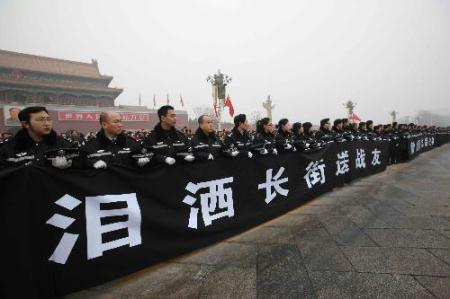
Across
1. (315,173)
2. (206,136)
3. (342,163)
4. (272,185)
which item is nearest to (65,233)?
(206,136)

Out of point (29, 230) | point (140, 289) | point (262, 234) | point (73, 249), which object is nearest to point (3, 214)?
point (29, 230)

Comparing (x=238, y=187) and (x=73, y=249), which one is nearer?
(x=73, y=249)

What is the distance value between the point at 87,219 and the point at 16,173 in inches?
27.3

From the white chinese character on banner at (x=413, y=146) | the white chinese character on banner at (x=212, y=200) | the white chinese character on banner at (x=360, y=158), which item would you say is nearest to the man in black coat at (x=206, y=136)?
the white chinese character on banner at (x=212, y=200)

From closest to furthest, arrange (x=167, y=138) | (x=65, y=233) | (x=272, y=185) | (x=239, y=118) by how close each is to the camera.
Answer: (x=65, y=233) → (x=167, y=138) → (x=272, y=185) → (x=239, y=118)

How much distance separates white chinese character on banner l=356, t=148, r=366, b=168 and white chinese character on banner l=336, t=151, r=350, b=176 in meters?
0.71

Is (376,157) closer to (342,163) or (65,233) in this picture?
(342,163)

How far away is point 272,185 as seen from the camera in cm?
500

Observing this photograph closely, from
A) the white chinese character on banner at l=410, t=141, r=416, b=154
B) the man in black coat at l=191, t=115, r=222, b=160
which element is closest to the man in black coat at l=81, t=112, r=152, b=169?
the man in black coat at l=191, t=115, r=222, b=160

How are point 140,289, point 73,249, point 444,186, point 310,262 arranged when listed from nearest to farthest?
point 73,249, point 140,289, point 310,262, point 444,186

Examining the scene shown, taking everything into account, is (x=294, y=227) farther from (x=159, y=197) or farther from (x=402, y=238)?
(x=159, y=197)

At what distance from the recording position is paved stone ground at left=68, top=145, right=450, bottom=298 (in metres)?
2.75

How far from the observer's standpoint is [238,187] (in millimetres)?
4371

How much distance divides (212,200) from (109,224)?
1.37 m
